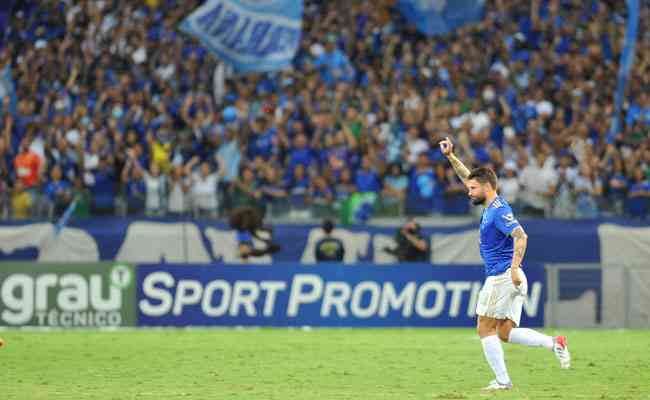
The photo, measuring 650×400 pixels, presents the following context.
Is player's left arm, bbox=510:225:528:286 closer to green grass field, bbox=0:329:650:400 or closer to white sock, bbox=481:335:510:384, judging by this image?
white sock, bbox=481:335:510:384

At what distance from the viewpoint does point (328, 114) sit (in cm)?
2525

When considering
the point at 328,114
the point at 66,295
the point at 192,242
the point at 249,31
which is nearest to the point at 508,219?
the point at 66,295

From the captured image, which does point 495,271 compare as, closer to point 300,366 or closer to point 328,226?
point 300,366

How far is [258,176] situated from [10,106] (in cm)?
572

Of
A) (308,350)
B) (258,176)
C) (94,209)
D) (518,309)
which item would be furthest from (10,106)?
(518,309)

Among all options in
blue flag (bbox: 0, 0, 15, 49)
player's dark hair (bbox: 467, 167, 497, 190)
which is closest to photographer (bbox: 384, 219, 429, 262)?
player's dark hair (bbox: 467, 167, 497, 190)

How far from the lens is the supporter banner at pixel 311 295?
2206 cm

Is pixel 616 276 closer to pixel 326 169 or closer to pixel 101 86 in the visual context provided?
pixel 326 169

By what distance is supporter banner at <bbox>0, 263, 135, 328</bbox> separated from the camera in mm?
21672

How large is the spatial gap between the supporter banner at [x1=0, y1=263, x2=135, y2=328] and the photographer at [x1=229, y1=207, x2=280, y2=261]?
2.11 m

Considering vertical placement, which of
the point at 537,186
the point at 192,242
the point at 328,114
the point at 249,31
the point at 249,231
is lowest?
the point at 192,242

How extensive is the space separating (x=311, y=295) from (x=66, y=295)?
4.17 m

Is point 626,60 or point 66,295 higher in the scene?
point 626,60

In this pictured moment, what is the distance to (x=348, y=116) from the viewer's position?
25.2 m
